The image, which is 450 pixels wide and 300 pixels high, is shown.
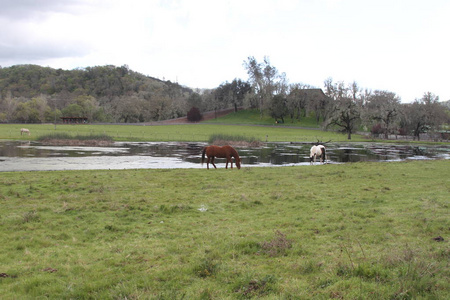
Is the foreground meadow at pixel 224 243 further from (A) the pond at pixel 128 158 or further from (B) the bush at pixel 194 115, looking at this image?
(B) the bush at pixel 194 115

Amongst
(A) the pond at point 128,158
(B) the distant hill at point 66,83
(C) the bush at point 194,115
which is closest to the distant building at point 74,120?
(C) the bush at point 194,115

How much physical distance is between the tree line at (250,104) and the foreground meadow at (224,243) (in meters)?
63.7

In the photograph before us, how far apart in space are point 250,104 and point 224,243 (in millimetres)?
125071

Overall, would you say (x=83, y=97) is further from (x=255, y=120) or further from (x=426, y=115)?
(x=426, y=115)

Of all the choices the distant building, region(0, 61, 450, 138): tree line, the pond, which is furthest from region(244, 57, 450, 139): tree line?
the distant building

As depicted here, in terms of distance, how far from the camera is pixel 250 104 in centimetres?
12988

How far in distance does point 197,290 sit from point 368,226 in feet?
16.7

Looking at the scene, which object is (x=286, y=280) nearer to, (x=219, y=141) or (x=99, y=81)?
(x=219, y=141)

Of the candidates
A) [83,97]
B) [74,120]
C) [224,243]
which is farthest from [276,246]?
[83,97]

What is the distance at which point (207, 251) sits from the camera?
6.51 metres

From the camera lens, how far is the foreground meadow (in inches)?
191

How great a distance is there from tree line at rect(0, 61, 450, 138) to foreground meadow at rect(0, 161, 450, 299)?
63.7 metres

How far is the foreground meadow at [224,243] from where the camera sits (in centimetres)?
485

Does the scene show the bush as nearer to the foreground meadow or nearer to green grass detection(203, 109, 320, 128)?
green grass detection(203, 109, 320, 128)
